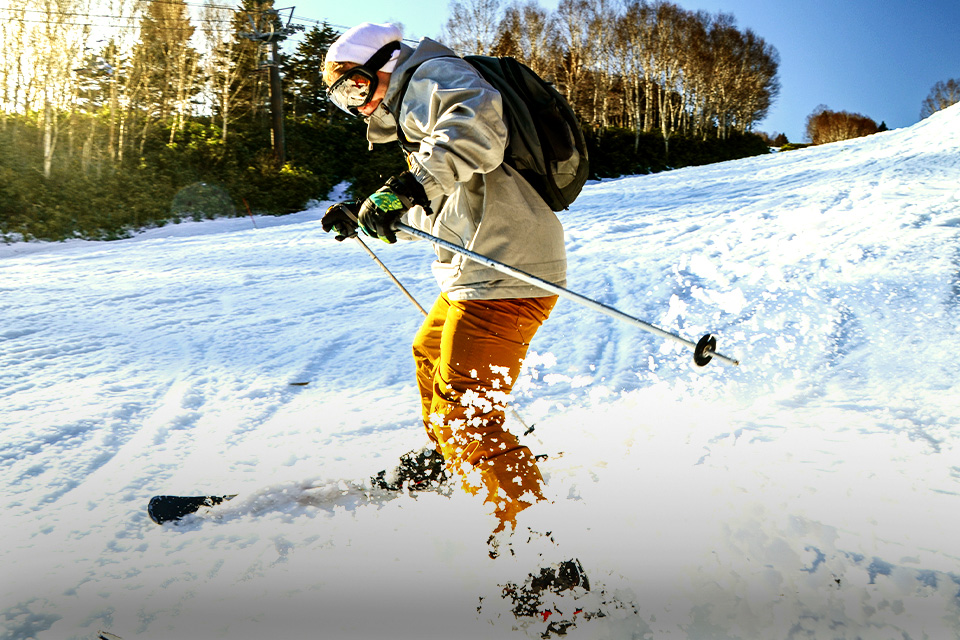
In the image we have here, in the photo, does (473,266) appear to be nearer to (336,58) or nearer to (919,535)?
(336,58)

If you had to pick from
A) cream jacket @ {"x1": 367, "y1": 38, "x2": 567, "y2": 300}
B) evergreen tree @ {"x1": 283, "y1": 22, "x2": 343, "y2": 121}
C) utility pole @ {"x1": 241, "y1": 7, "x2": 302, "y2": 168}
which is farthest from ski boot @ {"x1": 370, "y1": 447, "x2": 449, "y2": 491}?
evergreen tree @ {"x1": 283, "y1": 22, "x2": 343, "y2": 121}

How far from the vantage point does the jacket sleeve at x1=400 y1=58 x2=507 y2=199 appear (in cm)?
147

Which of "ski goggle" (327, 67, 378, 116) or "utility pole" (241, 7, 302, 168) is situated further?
"utility pole" (241, 7, 302, 168)

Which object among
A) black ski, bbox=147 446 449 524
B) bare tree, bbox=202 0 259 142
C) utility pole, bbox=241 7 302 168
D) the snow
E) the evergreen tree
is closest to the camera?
the snow

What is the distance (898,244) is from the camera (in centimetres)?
448

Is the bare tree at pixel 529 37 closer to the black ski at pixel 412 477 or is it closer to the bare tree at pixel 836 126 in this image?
the black ski at pixel 412 477

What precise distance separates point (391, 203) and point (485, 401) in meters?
0.61

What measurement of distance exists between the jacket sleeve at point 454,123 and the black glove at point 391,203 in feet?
0.09

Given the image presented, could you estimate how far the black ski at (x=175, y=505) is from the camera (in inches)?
79.5

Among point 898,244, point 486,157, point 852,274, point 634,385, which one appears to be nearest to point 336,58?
point 486,157

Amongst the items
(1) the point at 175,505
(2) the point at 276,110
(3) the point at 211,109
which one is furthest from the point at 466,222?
(3) the point at 211,109

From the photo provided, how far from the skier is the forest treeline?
256 inches

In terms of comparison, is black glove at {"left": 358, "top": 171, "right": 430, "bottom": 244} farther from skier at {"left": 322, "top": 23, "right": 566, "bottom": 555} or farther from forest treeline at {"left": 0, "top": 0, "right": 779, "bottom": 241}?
forest treeline at {"left": 0, "top": 0, "right": 779, "bottom": 241}

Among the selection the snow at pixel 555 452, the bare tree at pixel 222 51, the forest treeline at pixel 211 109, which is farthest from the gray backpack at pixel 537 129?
the bare tree at pixel 222 51
